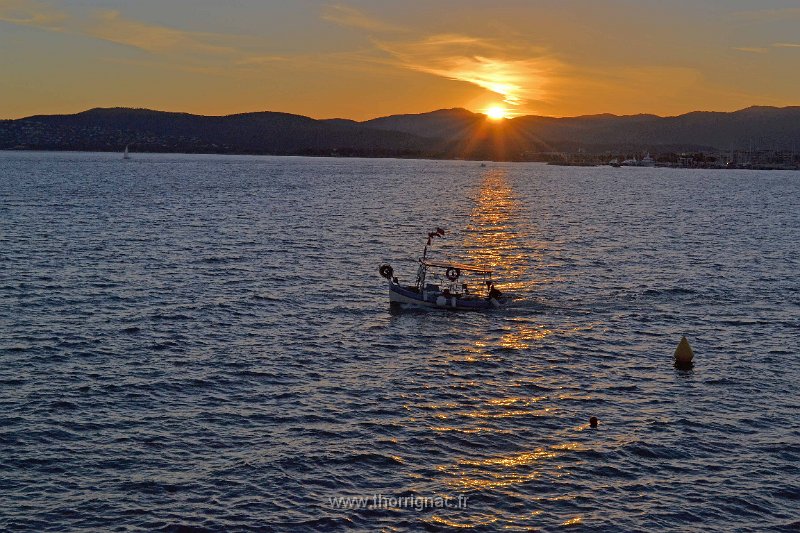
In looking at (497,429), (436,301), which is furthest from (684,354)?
(436,301)

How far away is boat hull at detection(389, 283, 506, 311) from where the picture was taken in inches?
2704

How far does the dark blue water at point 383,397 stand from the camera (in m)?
33.5

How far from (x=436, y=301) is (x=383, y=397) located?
24.2m

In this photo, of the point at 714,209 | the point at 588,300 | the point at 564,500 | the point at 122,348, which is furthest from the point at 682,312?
the point at 714,209

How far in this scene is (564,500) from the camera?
3384 cm

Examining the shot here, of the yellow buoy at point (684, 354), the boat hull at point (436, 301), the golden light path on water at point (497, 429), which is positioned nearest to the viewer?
the golden light path on water at point (497, 429)

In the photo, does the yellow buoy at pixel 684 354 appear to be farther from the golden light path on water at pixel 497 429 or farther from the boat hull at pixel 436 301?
the boat hull at pixel 436 301

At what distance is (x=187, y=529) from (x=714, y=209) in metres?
173

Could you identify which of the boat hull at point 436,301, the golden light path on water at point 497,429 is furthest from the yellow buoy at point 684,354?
the boat hull at point 436,301

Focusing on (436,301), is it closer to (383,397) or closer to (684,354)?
(684,354)

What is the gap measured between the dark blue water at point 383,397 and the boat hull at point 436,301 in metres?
1.64

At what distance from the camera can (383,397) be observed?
149 feet

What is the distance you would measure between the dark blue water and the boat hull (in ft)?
5.38

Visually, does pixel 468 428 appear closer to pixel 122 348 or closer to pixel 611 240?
pixel 122 348
